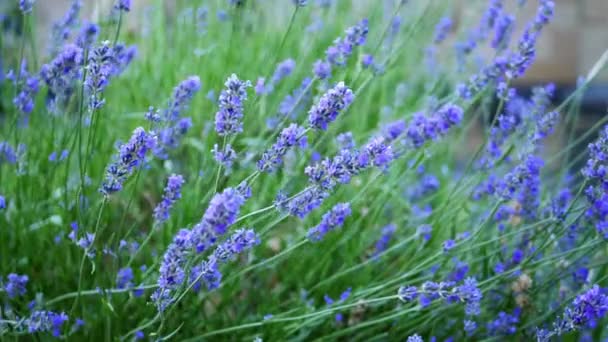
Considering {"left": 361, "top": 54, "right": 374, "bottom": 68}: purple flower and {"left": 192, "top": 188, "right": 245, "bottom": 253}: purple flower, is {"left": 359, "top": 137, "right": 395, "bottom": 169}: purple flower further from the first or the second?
{"left": 361, "top": 54, "right": 374, "bottom": 68}: purple flower

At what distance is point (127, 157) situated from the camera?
1.15 m

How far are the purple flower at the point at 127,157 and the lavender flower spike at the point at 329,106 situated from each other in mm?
233

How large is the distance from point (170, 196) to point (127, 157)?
21cm

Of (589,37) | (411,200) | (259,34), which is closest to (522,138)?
(411,200)

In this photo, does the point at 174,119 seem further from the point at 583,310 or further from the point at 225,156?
the point at 583,310

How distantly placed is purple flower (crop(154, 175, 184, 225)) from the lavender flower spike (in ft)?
0.84

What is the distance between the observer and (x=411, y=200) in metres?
2.24

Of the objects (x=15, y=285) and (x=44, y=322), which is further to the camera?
(x=15, y=285)

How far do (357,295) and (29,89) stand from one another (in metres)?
0.79

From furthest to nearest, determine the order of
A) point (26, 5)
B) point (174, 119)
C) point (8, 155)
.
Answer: point (8, 155) < point (174, 119) < point (26, 5)

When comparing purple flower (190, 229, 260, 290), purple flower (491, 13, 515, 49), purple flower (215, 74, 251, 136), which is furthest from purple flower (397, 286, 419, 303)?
purple flower (491, 13, 515, 49)

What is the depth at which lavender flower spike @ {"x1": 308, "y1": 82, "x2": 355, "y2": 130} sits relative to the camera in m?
1.17

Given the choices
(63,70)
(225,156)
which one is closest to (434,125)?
(225,156)

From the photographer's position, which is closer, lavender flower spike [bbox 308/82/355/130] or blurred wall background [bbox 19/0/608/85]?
lavender flower spike [bbox 308/82/355/130]
